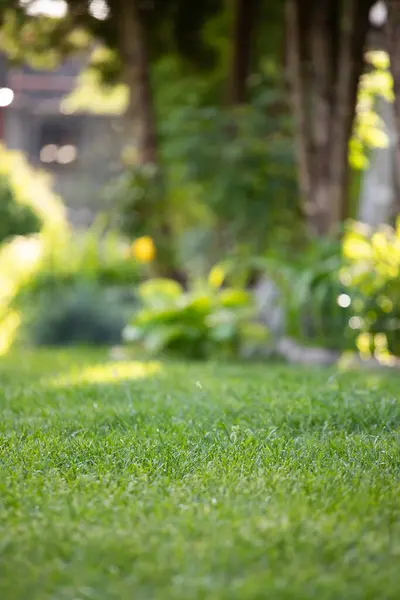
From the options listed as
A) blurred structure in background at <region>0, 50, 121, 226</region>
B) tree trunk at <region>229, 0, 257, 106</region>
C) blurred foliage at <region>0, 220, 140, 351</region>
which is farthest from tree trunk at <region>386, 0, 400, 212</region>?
blurred structure in background at <region>0, 50, 121, 226</region>

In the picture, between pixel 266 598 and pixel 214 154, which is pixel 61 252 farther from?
pixel 266 598

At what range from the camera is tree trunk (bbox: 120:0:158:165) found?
11.0 metres

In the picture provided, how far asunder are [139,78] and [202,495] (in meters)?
8.67

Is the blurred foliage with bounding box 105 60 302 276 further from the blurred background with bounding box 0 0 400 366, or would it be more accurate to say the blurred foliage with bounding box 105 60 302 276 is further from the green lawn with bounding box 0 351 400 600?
the green lawn with bounding box 0 351 400 600

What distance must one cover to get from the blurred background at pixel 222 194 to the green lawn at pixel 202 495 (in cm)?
247

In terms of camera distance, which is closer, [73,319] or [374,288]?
[374,288]

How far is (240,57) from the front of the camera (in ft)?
40.0

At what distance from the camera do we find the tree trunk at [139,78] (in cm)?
1101

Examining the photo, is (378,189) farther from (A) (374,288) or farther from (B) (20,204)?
(A) (374,288)

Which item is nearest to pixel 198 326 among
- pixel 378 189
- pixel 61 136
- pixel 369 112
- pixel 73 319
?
pixel 73 319

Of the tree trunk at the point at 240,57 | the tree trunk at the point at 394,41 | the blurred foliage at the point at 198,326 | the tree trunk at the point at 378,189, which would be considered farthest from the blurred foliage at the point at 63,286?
the tree trunk at the point at 378,189

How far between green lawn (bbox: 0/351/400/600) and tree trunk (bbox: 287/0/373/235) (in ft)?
13.2

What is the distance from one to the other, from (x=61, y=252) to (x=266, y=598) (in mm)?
8741

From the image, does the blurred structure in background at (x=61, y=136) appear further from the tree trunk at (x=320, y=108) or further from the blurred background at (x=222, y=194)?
the tree trunk at (x=320, y=108)
